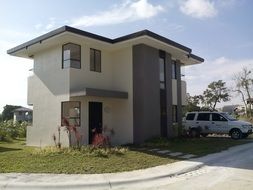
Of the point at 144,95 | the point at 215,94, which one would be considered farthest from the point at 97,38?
the point at 215,94

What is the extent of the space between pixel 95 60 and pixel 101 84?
1.58 m

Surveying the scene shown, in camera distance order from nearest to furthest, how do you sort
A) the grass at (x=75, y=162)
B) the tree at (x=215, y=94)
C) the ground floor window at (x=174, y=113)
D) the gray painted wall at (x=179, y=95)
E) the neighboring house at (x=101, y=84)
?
the grass at (x=75, y=162)
the neighboring house at (x=101, y=84)
the ground floor window at (x=174, y=113)
the gray painted wall at (x=179, y=95)
the tree at (x=215, y=94)

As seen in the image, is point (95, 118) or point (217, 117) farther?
point (217, 117)

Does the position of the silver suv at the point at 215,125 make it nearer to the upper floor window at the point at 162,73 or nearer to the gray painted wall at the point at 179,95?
the gray painted wall at the point at 179,95

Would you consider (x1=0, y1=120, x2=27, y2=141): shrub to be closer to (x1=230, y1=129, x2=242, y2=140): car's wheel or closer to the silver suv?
the silver suv

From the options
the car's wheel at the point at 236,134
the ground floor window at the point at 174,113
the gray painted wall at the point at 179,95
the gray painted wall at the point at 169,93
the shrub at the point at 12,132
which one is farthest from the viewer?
the shrub at the point at 12,132

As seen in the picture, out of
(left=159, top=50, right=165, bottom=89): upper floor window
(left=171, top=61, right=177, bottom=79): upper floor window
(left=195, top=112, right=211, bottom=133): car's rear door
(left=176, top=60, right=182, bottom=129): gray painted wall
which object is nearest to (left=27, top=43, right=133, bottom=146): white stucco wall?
(left=159, top=50, right=165, bottom=89): upper floor window

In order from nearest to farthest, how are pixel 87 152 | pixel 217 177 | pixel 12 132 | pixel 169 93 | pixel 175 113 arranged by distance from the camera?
pixel 217 177 → pixel 87 152 → pixel 169 93 → pixel 175 113 → pixel 12 132

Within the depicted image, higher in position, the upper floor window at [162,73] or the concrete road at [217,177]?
the upper floor window at [162,73]

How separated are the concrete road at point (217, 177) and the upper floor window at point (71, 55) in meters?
10.1

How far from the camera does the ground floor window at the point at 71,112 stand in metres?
20.5

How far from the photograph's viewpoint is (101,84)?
2198 cm

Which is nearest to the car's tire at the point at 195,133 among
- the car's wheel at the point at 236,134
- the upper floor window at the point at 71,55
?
the car's wheel at the point at 236,134

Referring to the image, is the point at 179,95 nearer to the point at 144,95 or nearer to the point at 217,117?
the point at 217,117
